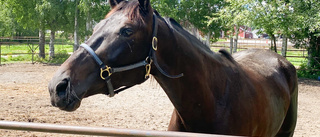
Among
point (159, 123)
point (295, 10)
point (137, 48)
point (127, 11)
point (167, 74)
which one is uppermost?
point (295, 10)

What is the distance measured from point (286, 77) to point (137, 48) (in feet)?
9.27

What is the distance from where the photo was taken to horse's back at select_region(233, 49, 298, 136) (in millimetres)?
3214

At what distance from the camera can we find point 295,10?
1321 cm

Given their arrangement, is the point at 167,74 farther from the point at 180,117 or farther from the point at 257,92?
the point at 257,92

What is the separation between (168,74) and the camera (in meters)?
2.17

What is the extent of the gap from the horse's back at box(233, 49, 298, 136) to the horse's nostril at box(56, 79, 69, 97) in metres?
1.89

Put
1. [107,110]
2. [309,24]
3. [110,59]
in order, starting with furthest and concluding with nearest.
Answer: [309,24] → [107,110] → [110,59]

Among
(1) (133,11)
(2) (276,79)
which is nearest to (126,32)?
(1) (133,11)

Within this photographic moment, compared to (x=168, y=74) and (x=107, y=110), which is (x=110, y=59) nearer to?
(x=168, y=74)

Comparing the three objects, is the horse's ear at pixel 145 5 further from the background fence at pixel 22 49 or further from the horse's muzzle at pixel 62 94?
the background fence at pixel 22 49

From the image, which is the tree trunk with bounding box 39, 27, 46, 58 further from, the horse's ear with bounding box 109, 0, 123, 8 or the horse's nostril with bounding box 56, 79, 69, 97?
the horse's nostril with bounding box 56, 79, 69, 97

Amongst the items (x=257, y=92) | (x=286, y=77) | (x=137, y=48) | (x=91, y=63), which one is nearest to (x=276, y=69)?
(x=286, y=77)

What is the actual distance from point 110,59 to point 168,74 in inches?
18.7

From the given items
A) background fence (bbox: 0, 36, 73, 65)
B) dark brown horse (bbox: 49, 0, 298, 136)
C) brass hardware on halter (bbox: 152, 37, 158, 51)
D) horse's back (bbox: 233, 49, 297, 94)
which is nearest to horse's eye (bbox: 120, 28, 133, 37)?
dark brown horse (bbox: 49, 0, 298, 136)
